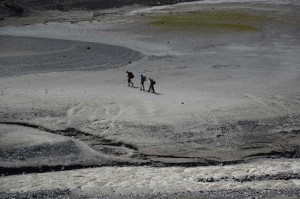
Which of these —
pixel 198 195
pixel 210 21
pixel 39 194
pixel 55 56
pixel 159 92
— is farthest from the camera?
pixel 210 21

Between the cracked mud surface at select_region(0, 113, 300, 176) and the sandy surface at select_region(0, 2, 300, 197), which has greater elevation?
the sandy surface at select_region(0, 2, 300, 197)

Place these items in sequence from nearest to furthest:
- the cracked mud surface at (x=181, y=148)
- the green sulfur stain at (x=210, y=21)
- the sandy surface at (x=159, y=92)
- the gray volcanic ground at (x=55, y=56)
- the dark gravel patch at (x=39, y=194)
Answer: the dark gravel patch at (x=39, y=194)
the cracked mud surface at (x=181, y=148)
the sandy surface at (x=159, y=92)
the gray volcanic ground at (x=55, y=56)
the green sulfur stain at (x=210, y=21)

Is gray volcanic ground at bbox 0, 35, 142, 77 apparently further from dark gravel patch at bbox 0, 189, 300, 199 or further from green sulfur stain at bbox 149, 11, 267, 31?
dark gravel patch at bbox 0, 189, 300, 199

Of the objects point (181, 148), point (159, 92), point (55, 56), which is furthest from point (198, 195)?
point (55, 56)

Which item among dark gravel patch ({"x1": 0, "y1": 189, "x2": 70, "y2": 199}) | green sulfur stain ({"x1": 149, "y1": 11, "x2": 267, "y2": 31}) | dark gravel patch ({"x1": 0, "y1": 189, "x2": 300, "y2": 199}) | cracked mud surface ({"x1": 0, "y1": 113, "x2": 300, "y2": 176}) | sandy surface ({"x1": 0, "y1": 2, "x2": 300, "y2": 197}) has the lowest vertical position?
dark gravel patch ({"x1": 0, "y1": 189, "x2": 300, "y2": 199})

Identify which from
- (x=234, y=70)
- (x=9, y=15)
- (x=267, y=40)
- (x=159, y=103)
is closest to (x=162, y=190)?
(x=159, y=103)

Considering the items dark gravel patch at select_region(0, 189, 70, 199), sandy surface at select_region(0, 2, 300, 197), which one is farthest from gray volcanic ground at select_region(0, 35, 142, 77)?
dark gravel patch at select_region(0, 189, 70, 199)

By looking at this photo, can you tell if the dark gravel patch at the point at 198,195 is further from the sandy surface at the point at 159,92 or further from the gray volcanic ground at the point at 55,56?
the gray volcanic ground at the point at 55,56

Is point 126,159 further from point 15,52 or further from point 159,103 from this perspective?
point 15,52

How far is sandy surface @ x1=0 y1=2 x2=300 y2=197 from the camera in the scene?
2488 cm

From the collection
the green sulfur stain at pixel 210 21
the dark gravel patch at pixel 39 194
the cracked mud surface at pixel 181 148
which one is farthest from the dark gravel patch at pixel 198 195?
the green sulfur stain at pixel 210 21

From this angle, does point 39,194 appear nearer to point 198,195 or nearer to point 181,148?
point 198,195

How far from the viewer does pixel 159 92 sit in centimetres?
3284

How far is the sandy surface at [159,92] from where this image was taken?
24875mm
